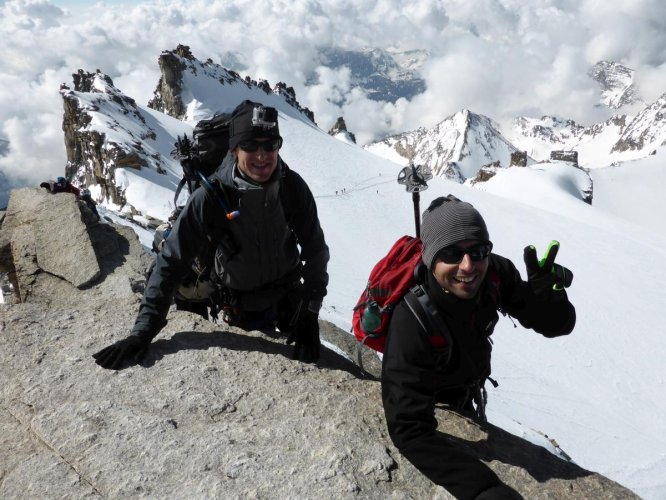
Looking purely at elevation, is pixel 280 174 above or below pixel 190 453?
above

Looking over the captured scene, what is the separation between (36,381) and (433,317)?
3.32 m

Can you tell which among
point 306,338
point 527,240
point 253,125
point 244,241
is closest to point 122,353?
point 244,241

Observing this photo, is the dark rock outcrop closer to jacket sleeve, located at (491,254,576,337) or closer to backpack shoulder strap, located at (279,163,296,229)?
backpack shoulder strap, located at (279,163,296,229)

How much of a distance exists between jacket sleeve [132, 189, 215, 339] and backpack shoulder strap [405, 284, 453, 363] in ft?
6.61

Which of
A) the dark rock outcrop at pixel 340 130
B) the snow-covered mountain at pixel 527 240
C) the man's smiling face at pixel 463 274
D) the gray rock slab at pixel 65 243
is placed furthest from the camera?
the dark rock outcrop at pixel 340 130

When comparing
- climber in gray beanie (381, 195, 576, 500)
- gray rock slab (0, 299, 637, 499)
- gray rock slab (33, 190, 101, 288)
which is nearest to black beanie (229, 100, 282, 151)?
climber in gray beanie (381, 195, 576, 500)

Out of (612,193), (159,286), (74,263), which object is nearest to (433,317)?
(159,286)

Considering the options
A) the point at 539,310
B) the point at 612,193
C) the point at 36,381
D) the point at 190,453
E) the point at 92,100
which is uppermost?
the point at 539,310

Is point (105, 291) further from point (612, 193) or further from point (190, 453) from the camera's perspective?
point (612, 193)

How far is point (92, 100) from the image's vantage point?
168 ft

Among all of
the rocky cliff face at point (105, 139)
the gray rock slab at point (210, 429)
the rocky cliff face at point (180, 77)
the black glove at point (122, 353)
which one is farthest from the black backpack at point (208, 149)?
the rocky cliff face at point (180, 77)

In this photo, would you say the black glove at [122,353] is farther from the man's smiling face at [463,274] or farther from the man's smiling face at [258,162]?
the man's smiling face at [463,274]

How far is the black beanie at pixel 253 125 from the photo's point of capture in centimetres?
377

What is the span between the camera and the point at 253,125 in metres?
3.77
